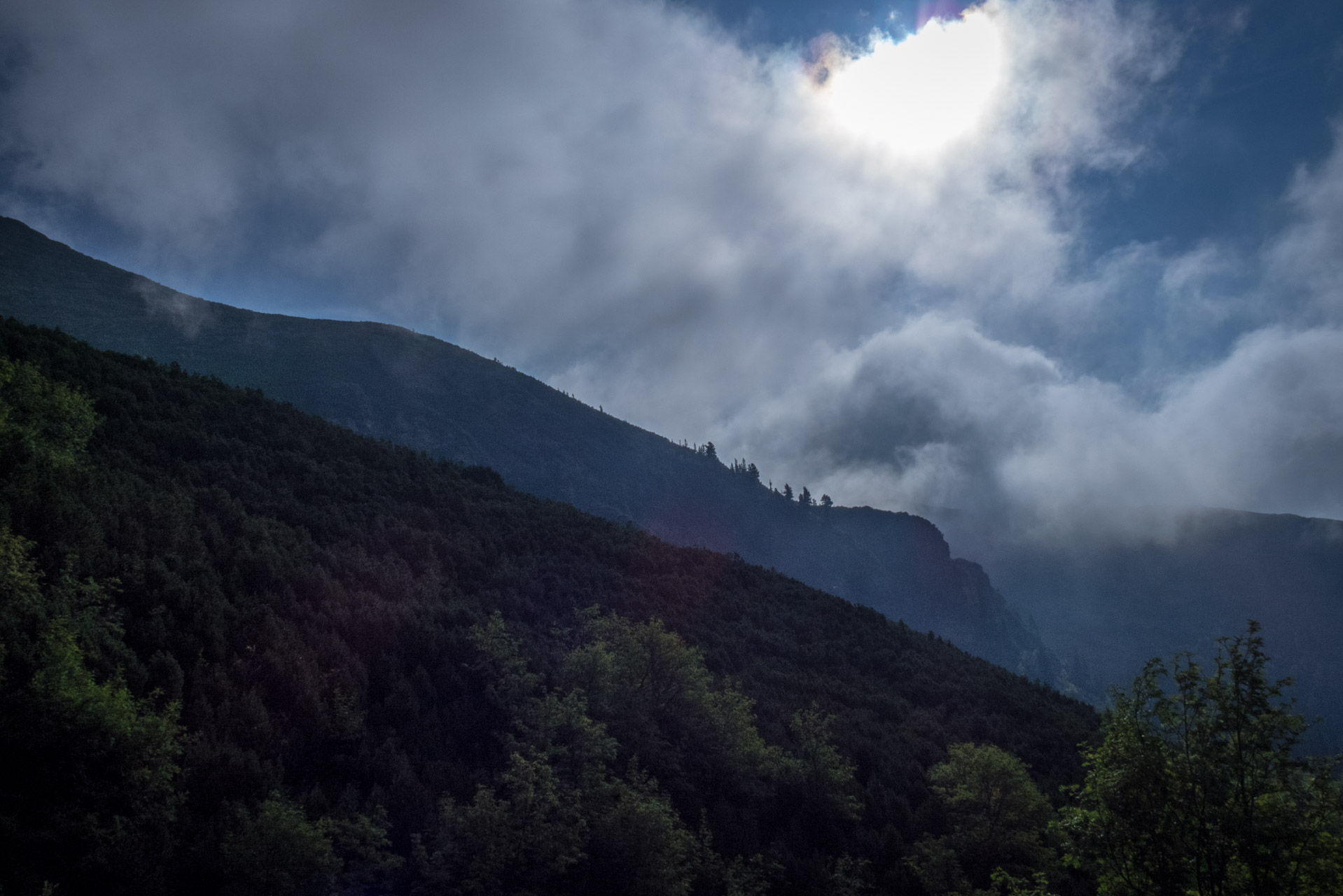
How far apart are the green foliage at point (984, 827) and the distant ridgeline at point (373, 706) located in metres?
0.11

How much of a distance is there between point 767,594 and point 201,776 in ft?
105

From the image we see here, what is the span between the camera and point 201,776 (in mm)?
10141

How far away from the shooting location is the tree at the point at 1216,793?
22.3 ft

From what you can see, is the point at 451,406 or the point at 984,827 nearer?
the point at 984,827

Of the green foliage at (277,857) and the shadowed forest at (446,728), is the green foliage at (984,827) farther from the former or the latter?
the green foliage at (277,857)

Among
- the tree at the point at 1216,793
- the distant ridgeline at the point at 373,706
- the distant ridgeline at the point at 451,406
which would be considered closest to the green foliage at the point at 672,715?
the distant ridgeline at the point at 373,706

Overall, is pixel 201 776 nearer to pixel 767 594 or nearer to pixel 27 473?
pixel 27 473

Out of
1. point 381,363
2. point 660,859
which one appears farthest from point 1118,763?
point 381,363

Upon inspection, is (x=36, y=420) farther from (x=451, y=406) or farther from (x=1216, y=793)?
(x=451, y=406)

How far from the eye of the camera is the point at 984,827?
17.4 metres

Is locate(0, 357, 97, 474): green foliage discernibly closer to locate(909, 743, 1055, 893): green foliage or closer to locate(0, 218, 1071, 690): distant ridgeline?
locate(909, 743, 1055, 893): green foliage

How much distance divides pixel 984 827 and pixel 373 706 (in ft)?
56.2

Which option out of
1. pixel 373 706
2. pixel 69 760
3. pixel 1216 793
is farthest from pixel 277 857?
pixel 1216 793

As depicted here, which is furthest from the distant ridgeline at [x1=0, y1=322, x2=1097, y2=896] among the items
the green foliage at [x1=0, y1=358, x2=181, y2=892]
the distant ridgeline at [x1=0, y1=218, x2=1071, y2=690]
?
the distant ridgeline at [x1=0, y1=218, x2=1071, y2=690]
